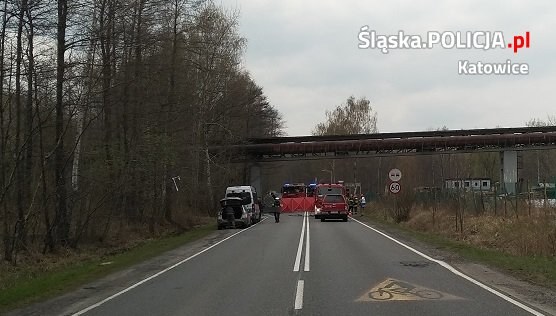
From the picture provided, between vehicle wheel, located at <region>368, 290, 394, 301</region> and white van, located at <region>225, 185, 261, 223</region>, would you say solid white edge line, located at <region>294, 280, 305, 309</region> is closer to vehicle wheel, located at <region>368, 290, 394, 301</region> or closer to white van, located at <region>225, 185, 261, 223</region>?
vehicle wheel, located at <region>368, 290, 394, 301</region>

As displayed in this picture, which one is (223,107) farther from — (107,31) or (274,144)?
(107,31)

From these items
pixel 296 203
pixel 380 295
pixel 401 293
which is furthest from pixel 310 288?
pixel 296 203

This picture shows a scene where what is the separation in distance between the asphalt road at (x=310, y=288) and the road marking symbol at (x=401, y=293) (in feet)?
0.06

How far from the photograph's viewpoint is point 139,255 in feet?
67.7

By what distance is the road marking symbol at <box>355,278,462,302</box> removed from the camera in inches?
408

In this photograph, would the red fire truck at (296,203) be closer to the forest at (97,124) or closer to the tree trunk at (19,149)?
the forest at (97,124)

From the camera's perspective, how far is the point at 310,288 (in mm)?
11688

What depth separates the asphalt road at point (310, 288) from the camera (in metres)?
9.52

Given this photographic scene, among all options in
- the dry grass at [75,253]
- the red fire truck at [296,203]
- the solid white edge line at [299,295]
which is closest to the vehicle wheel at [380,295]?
the solid white edge line at [299,295]

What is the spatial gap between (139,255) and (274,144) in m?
51.9

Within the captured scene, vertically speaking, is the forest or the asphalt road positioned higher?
the forest

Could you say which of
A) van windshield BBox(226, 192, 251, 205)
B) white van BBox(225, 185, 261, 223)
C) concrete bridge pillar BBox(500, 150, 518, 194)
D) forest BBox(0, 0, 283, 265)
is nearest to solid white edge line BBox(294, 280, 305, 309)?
forest BBox(0, 0, 283, 265)

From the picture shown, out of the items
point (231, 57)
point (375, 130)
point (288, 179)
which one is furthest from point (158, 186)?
point (288, 179)

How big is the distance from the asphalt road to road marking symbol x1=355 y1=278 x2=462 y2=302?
0.02 meters
